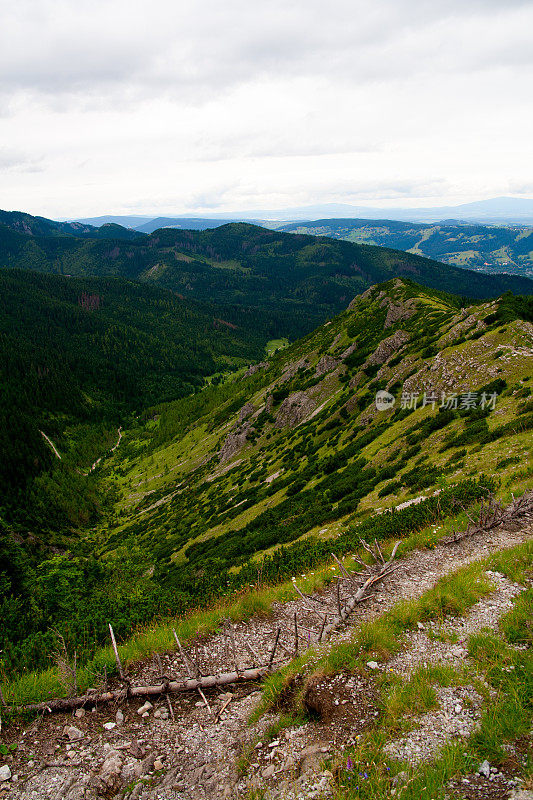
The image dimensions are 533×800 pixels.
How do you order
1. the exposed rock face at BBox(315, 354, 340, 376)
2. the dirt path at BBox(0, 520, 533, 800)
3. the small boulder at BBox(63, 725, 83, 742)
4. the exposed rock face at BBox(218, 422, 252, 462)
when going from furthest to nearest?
the exposed rock face at BBox(218, 422, 252, 462) < the exposed rock face at BBox(315, 354, 340, 376) < the small boulder at BBox(63, 725, 83, 742) < the dirt path at BBox(0, 520, 533, 800)

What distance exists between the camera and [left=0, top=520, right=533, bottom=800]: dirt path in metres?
7.31

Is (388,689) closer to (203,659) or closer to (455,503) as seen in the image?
(203,659)

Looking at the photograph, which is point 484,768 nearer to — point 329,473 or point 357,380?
point 329,473

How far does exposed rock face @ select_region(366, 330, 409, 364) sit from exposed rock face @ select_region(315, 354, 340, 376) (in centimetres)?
1723

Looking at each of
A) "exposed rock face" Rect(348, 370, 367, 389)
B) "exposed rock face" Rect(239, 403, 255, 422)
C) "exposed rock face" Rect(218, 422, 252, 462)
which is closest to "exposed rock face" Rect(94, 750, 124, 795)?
"exposed rock face" Rect(348, 370, 367, 389)

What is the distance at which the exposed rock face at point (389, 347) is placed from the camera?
201 ft

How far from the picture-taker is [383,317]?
291ft

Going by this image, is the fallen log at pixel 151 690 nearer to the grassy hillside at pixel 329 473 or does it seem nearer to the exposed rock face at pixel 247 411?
the grassy hillside at pixel 329 473

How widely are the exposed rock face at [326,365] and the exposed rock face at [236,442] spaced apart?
2189 centimetres

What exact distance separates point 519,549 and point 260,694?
10.4 m

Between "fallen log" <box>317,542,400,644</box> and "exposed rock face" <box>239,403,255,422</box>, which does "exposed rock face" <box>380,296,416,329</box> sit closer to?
"exposed rock face" <box>239,403,255,422</box>

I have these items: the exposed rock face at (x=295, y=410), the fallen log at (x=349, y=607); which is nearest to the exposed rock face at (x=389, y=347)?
the exposed rock face at (x=295, y=410)

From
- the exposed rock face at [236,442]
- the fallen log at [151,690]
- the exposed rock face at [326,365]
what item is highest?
the exposed rock face at [326,365]

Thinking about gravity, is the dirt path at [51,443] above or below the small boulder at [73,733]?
below
